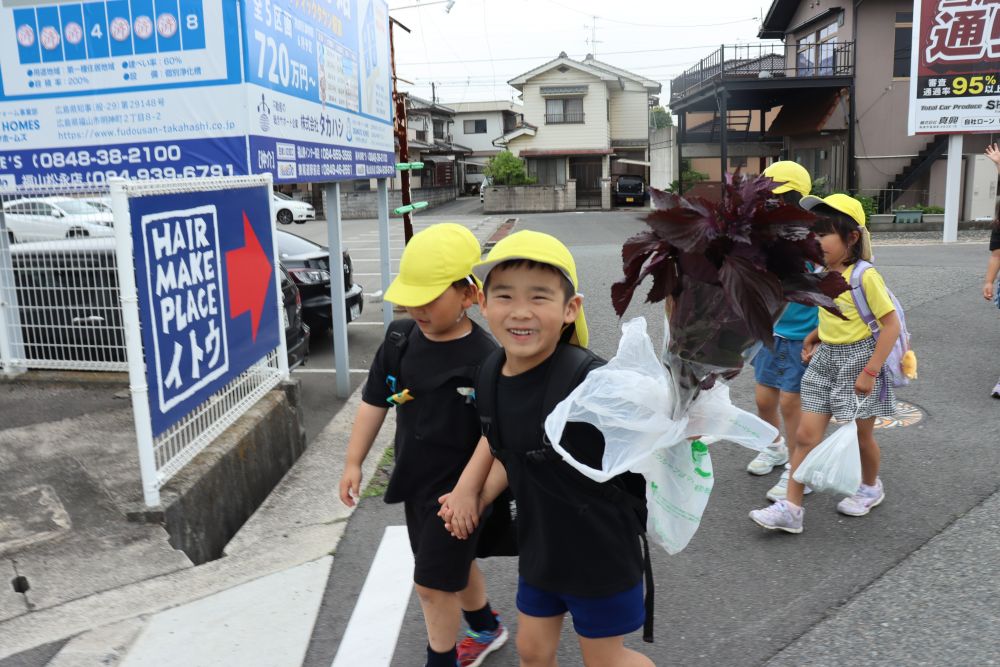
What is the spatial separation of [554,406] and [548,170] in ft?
127

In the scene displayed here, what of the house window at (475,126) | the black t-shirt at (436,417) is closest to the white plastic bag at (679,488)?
the black t-shirt at (436,417)

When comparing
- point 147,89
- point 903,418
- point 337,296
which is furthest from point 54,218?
point 903,418

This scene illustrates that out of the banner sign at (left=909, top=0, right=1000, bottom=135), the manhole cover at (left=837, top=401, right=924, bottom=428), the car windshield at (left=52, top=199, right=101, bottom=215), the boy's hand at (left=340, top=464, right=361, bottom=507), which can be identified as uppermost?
the banner sign at (left=909, top=0, right=1000, bottom=135)

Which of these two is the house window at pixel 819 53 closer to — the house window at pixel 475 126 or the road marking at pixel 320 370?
the road marking at pixel 320 370

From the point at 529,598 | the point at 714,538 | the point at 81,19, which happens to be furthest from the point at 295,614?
the point at 81,19

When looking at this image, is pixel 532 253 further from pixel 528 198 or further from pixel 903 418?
pixel 528 198

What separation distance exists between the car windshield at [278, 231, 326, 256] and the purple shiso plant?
7.22 meters

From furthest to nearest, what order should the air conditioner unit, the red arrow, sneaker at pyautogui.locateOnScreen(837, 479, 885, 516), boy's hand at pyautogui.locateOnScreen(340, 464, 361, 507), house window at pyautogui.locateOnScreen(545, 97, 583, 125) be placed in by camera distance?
house window at pyautogui.locateOnScreen(545, 97, 583, 125) < the air conditioner unit < the red arrow < sneaker at pyautogui.locateOnScreen(837, 479, 885, 516) < boy's hand at pyautogui.locateOnScreen(340, 464, 361, 507)

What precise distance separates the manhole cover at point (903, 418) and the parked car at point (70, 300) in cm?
510

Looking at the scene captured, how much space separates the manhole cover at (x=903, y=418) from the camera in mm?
5273

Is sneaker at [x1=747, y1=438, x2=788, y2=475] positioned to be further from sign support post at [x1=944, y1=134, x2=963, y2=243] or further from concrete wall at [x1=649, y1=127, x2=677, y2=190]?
concrete wall at [x1=649, y1=127, x2=677, y2=190]

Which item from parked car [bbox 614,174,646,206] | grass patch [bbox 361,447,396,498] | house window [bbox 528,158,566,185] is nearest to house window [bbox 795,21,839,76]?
parked car [bbox 614,174,646,206]

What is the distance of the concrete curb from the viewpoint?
3.01m

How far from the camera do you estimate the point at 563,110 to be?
39375mm
